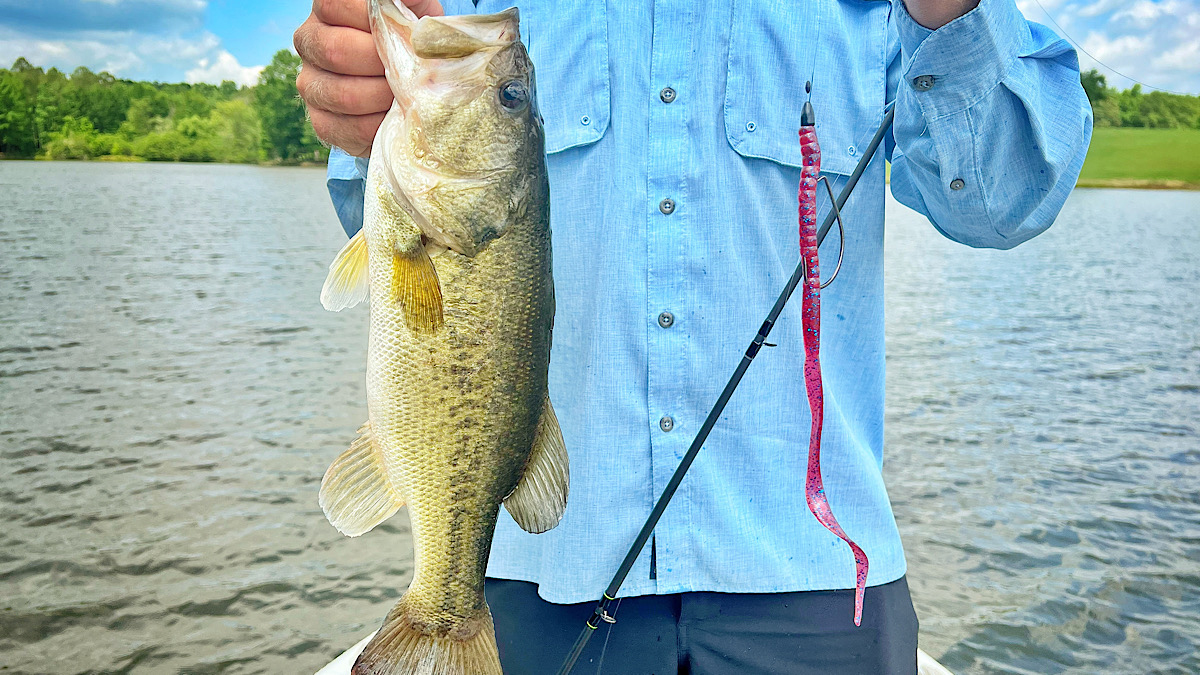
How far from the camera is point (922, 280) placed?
22078 mm

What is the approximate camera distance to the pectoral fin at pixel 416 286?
142 centimetres

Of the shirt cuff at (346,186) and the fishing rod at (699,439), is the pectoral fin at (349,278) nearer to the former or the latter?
the shirt cuff at (346,186)

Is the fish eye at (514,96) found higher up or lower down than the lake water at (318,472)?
higher up

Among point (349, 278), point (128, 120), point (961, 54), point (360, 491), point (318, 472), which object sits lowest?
point (318, 472)

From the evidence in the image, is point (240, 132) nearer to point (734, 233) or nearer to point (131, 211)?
point (131, 211)

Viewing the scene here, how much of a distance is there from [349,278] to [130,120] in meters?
87.9

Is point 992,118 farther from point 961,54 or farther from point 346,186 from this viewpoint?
point 346,186

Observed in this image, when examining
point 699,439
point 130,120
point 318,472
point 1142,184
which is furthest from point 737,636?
point 130,120

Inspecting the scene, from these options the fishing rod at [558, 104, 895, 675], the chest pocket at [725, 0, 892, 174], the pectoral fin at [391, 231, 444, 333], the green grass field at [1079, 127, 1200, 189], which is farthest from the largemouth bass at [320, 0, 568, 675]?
the green grass field at [1079, 127, 1200, 189]

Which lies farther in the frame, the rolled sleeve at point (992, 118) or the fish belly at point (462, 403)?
the rolled sleeve at point (992, 118)

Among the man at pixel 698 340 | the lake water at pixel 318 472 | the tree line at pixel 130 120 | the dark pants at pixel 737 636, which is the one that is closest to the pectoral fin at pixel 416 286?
the man at pixel 698 340

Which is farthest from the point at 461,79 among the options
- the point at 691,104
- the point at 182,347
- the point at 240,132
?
the point at 240,132

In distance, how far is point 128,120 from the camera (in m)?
76.5

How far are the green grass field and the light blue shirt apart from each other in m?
61.0
